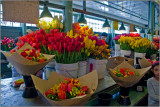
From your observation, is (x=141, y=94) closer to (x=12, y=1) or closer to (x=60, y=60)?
(x=60, y=60)

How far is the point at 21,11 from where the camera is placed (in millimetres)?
1171

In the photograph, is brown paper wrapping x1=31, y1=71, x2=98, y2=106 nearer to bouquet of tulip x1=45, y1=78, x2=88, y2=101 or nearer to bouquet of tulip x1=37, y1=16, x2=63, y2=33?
bouquet of tulip x1=45, y1=78, x2=88, y2=101

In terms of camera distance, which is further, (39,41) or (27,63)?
(39,41)

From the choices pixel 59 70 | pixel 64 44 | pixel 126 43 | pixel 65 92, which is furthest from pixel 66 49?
pixel 126 43

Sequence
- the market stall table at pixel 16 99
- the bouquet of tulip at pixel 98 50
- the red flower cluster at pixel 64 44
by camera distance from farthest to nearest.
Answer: the bouquet of tulip at pixel 98 50 → the red flower cluster at pixel 64 44 → the market stall table at pixel 16 99

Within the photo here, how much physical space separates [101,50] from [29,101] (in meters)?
0.81

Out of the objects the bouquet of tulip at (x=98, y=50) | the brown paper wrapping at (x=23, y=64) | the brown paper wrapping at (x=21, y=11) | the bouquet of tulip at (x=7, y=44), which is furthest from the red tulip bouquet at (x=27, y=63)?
the bouquet of tulip at (x=7, y=44)

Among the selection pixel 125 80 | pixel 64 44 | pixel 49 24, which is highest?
pixel 49 24

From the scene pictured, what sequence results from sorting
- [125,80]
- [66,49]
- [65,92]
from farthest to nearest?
[66,49] → [125,80] → [65,92]

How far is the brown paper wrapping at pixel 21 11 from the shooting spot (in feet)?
3.53

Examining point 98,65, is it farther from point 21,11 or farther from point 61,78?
point 21,11

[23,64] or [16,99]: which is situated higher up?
[23,64]

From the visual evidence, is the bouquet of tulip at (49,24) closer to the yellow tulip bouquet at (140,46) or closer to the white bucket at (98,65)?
the white bucket at (98,65)

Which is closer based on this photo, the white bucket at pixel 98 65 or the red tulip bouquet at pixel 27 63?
the red tulip bouquet at pixel 27 63
